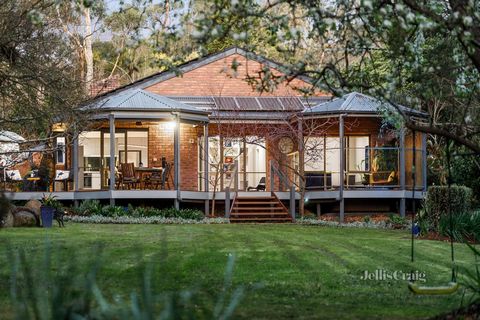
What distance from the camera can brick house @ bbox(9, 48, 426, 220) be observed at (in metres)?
25.2

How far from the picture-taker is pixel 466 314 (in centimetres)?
765

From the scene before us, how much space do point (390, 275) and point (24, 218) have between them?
1060cm

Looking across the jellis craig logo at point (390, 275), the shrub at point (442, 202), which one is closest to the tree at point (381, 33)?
the jellis craig logo at point (390, 275)

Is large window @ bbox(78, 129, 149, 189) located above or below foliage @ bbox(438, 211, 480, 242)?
above

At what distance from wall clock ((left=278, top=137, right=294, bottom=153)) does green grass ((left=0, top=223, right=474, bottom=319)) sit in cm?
988

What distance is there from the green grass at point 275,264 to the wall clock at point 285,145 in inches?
389

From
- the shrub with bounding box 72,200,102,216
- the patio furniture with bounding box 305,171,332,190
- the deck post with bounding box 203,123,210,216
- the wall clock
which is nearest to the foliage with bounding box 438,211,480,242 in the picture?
the deck post with bounding box 203,123,210,216

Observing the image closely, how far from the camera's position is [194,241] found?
50.9 ft

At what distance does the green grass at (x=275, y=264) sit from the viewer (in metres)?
9.19

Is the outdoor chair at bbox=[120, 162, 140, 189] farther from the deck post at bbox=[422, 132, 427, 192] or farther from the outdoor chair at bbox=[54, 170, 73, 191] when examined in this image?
the deck post at bbox=[422, 132, 427, 192]

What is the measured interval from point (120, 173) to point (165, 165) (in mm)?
1369

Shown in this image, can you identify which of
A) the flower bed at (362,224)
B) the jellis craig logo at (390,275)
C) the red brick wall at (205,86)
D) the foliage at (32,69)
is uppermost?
the red brick wall at (205,86)

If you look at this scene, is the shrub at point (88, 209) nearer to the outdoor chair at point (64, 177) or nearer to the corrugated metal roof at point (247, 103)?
the outdoor chair at point (64, 177)

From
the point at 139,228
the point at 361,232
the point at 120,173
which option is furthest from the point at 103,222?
the point at 361,232
